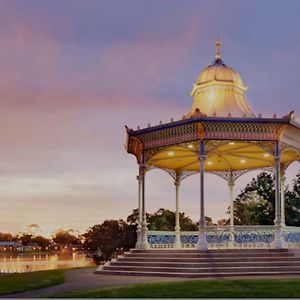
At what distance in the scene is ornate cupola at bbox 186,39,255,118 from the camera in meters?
22.0

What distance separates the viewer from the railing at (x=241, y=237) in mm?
21070

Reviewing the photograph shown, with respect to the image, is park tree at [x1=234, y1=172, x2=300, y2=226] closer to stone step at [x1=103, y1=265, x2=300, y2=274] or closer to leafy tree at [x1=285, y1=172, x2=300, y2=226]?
leafy tree at [x1=285, y1=172, x2=300, y2=226]

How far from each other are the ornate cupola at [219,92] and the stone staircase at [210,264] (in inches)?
Result: 213

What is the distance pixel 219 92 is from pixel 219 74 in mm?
829

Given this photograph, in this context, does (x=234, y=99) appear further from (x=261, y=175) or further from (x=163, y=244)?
(x=261, y=175)

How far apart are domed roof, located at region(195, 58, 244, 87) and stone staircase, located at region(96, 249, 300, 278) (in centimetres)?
710

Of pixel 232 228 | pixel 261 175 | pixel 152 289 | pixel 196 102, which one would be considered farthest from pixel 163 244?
pixel 261 175

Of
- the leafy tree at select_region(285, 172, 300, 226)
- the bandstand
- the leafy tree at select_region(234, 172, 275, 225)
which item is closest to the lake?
the leafy tree at select_region(234, 172, 275, 225)

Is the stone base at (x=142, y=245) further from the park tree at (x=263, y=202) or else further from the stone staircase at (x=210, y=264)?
the park tree at (x=263, y=202)

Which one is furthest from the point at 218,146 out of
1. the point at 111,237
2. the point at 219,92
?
the point at 111,237

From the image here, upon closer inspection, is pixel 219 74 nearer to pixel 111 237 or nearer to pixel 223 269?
pixel 223 269

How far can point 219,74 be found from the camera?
2275cm

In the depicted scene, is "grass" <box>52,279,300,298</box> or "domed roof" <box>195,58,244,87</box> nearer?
"grass" <box>52,279,300,298</box>

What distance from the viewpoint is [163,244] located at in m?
23.8
